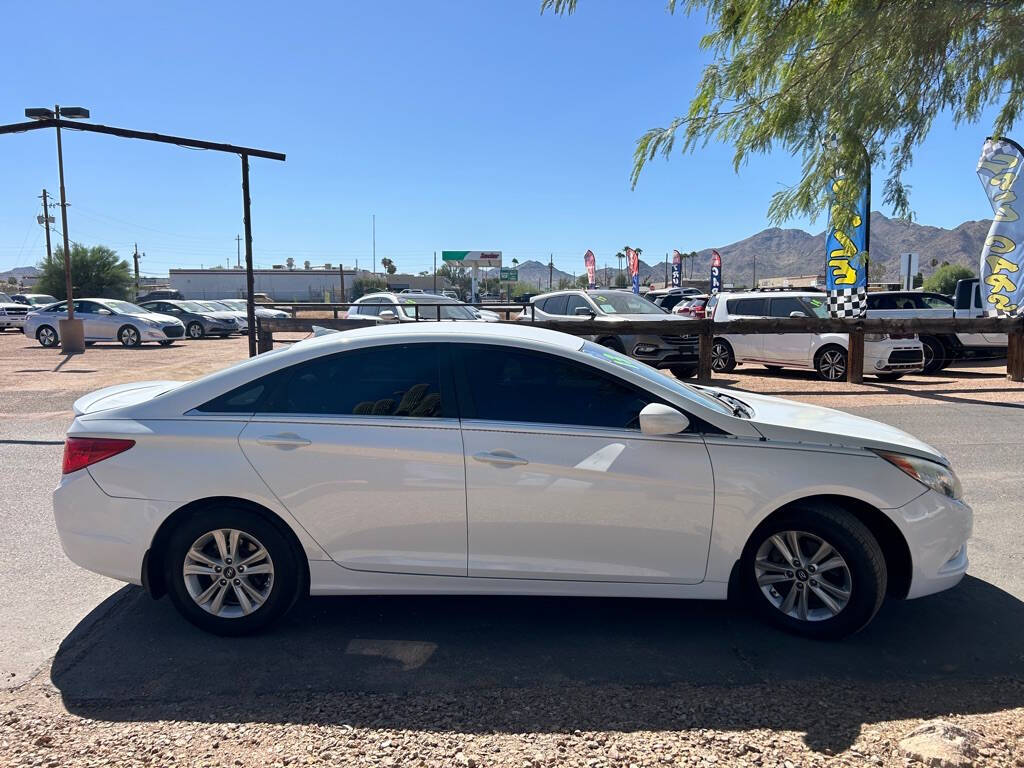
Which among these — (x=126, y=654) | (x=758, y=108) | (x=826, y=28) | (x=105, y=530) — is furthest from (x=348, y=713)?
(x=826, y=28)

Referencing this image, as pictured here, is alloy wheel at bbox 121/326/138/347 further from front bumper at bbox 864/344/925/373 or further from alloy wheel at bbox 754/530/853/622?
alloy wheel at bbox 754/530/853/622

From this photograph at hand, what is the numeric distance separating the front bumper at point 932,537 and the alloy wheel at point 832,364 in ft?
37.5

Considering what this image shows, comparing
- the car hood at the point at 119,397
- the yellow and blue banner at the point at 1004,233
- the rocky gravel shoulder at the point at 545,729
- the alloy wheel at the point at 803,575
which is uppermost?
the yellow and blue banner at the point at 1004,233

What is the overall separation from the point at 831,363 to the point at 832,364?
0.03 m

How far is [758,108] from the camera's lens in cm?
372

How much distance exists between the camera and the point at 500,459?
3779 millimetres

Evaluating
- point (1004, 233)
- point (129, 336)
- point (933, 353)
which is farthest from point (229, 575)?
point (129, 336)

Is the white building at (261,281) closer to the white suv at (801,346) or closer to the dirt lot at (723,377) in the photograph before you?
the dirt lot at (723,377)

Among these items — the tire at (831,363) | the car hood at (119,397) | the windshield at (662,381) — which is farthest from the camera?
the tire at (831,363)

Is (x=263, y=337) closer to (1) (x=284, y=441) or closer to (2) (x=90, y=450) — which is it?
(2) (x=90, y=450)

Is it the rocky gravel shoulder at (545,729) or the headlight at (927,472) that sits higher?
the headlight at (927,472)

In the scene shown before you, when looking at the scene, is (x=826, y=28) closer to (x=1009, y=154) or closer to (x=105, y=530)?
(x=105, y=530)

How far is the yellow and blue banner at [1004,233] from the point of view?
14.1 m

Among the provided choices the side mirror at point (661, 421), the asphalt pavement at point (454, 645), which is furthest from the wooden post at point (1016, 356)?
the side mirror at point (661, 421)
